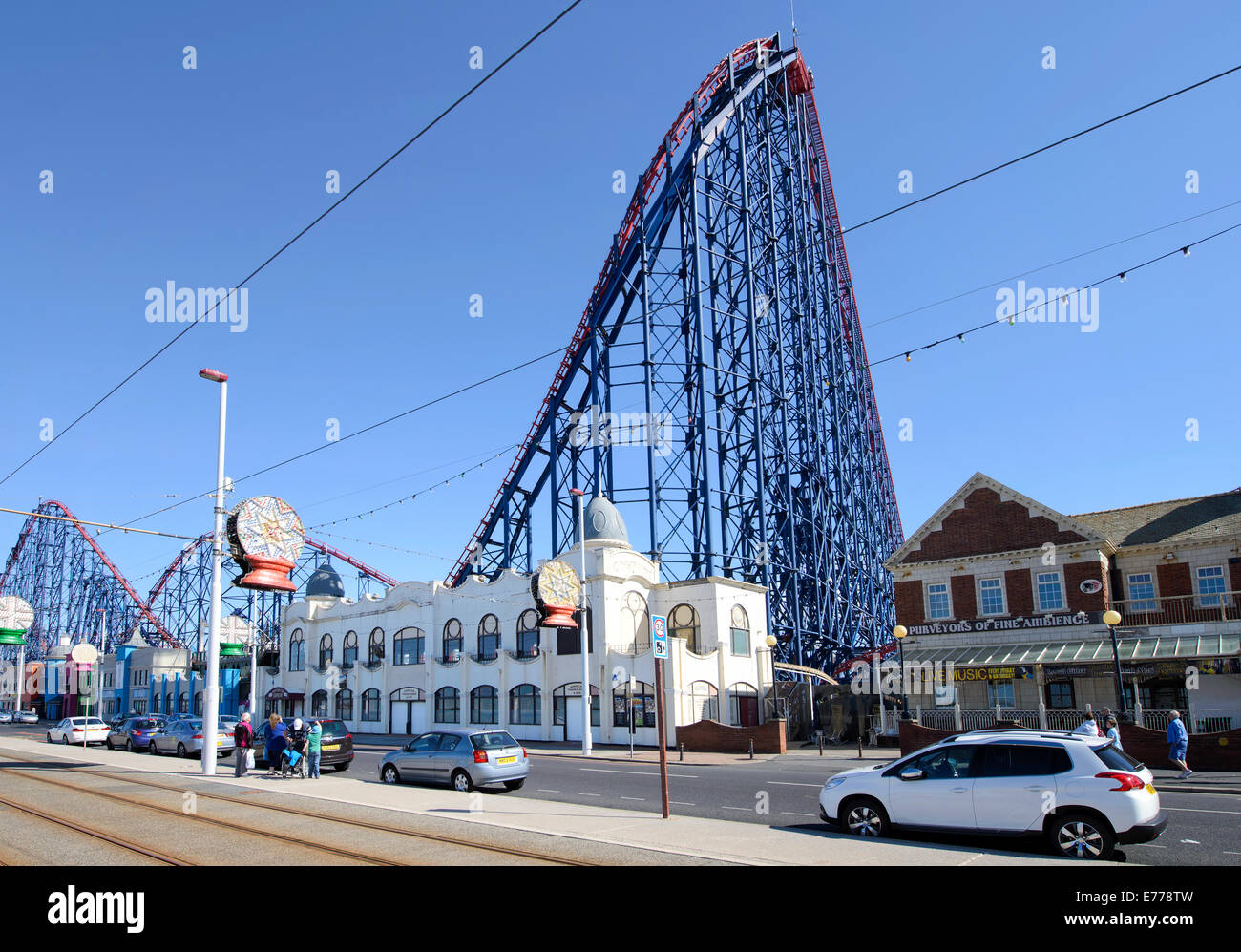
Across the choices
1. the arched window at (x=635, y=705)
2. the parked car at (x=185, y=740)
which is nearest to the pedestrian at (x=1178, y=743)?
the arched window at (x=635, y=705)

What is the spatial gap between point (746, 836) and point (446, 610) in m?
37.2

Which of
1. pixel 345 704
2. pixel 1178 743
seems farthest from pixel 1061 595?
pixel 345 704

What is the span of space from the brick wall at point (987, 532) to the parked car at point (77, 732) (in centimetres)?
3796

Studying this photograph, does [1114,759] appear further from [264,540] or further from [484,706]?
[484,706]

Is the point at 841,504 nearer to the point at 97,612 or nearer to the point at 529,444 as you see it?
the point at 529,444

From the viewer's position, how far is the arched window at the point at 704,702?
123 ft

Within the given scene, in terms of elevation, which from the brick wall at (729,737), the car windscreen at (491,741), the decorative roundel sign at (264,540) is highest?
the decorative roundel sign at (264,540)

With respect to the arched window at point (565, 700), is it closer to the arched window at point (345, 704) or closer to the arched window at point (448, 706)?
the arched window at point (448, 706)

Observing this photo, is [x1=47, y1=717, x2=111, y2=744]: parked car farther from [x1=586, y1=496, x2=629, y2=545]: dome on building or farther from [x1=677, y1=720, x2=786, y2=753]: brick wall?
[x1=677, y1=720, x2=786, y2=753]: brick wall

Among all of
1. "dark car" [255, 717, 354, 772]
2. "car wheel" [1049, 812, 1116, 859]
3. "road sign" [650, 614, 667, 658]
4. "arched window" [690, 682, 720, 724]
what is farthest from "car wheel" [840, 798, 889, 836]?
"arched window" [690, 682, 720, 724]

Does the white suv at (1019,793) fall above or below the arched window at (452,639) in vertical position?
below

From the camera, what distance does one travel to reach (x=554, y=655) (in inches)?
1629

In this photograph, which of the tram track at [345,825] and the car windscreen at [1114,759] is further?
the car windscreen at [1114,759]
